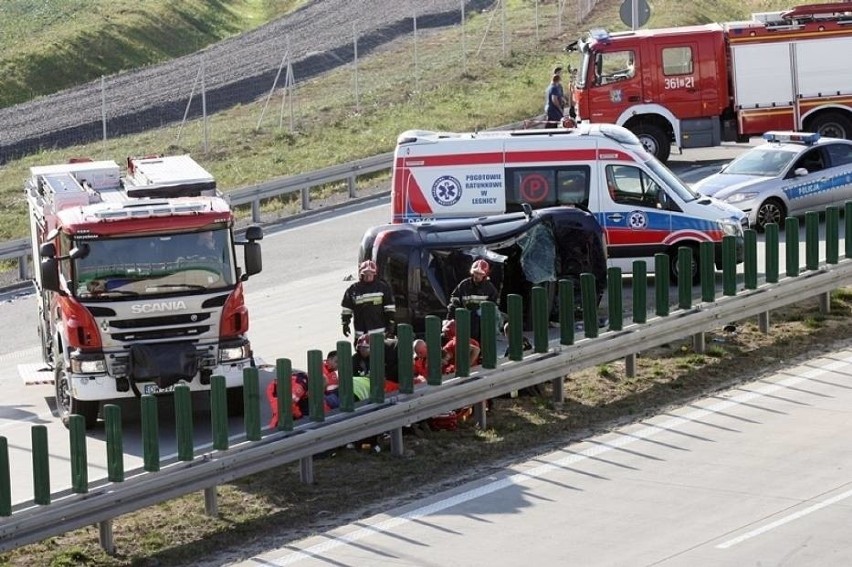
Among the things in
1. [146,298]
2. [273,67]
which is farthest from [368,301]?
[273,67]

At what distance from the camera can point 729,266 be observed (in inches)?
761

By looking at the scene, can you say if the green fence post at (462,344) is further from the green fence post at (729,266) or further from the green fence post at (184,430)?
the green fence post at (729,266)

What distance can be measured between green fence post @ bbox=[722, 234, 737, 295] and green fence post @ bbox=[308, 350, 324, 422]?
6301 millimetres

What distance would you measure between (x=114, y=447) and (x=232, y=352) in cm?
412

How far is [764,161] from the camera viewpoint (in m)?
26.1

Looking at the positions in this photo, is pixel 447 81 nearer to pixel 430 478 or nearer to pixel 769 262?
pixel 769 262

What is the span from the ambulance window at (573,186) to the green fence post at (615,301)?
171 inches

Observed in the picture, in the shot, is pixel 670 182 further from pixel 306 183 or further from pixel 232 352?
pixel 306 183

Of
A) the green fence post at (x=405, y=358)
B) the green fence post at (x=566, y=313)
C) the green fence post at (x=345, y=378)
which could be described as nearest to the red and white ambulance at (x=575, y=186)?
the green fence post at (x=566, y=313)

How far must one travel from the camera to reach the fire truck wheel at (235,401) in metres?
17.3

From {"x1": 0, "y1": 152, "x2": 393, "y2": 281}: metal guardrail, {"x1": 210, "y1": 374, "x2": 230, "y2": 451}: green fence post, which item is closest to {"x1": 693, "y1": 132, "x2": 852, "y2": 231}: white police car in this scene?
{"x1": 0, "y1": 152, "x2": 393, "y2": 281}: metal guardrail

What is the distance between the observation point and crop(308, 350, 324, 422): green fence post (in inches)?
578

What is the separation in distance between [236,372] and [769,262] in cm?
666

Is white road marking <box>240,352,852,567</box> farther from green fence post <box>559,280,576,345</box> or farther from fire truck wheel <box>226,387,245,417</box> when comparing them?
fire truck wheel <box>226,387,245,417</box>
